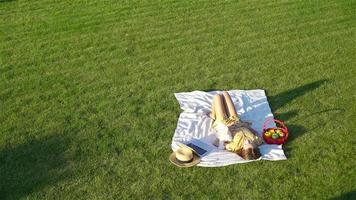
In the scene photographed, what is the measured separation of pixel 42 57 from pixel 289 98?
227 inches

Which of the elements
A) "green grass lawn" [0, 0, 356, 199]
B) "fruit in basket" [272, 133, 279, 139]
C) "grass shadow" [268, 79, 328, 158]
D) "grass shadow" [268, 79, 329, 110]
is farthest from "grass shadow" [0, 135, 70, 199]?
"grass shadow" [268, 79, 329, 110]

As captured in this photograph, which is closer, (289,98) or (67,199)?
(67,199)

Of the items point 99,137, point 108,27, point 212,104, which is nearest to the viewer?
point 99,137

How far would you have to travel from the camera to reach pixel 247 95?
10703 millimetres

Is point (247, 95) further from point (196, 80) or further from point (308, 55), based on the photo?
point (308, 55)

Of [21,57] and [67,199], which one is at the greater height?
[21,57]

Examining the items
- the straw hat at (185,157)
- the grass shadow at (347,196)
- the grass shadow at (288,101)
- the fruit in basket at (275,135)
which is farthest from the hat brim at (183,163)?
the grass shadow at (347,196)

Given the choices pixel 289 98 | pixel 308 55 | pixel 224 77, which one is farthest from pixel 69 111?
pixel 308 55

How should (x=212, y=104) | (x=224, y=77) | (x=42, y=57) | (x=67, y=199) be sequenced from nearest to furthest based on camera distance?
(x=67, y=199), (x=212, y=104), (x=224, y=77), (x=42, y=57)

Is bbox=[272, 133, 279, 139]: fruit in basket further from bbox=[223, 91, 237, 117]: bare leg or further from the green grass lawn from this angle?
bbox=[223, 91, 237, 117]: bare leg

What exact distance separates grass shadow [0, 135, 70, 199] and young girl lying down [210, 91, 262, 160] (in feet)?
8.82

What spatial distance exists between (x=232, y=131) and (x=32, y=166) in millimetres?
3384

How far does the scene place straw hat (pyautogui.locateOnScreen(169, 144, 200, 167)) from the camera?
8570 mm

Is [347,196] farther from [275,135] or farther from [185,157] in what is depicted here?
[185,157]
